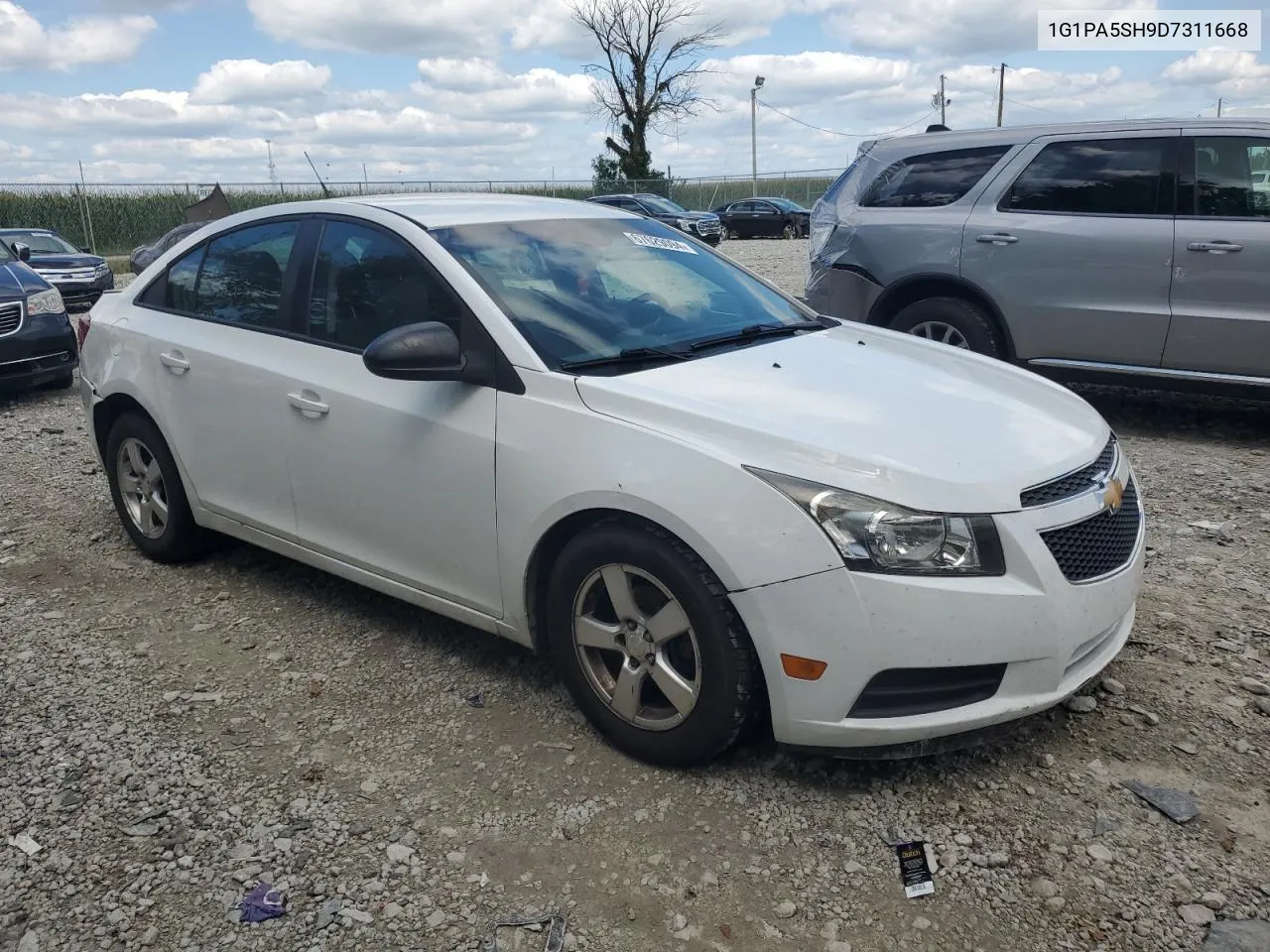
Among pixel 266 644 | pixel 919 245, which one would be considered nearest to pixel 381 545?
pixel 266 644

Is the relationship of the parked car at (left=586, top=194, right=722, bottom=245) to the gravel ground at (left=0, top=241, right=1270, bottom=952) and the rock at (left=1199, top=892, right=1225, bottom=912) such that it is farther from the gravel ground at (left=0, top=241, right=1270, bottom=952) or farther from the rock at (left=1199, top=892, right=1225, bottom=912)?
the rock at (left=1199, top=892, right=1225, bottom=912)

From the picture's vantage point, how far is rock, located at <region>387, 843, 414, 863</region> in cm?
278

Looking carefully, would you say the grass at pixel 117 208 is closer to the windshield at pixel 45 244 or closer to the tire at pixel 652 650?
the windshield at pixel 45 244

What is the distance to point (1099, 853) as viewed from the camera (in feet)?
8.75

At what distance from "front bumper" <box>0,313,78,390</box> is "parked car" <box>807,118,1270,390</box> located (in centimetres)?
660

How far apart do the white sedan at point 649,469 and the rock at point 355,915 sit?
2.88ft

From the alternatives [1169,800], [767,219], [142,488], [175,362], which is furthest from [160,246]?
[767,219]

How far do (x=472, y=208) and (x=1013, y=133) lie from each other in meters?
4.37

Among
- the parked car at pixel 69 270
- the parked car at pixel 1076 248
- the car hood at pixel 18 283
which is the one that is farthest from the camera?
the parked car at pixel 69 270

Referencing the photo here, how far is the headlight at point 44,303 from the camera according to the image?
29.7 feet

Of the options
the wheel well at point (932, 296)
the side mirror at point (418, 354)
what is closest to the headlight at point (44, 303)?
the wheel well at point (932, 296)

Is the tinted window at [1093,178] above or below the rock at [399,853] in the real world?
above

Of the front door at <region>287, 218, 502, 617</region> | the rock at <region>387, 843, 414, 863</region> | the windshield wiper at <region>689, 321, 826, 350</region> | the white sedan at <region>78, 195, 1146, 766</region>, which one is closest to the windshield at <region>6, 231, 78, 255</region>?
the white sedan at <region>78, 195, 1146, 766</region>

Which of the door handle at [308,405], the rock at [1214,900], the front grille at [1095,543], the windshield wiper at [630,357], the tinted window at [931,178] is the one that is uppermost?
the tinted window at [931,178]
